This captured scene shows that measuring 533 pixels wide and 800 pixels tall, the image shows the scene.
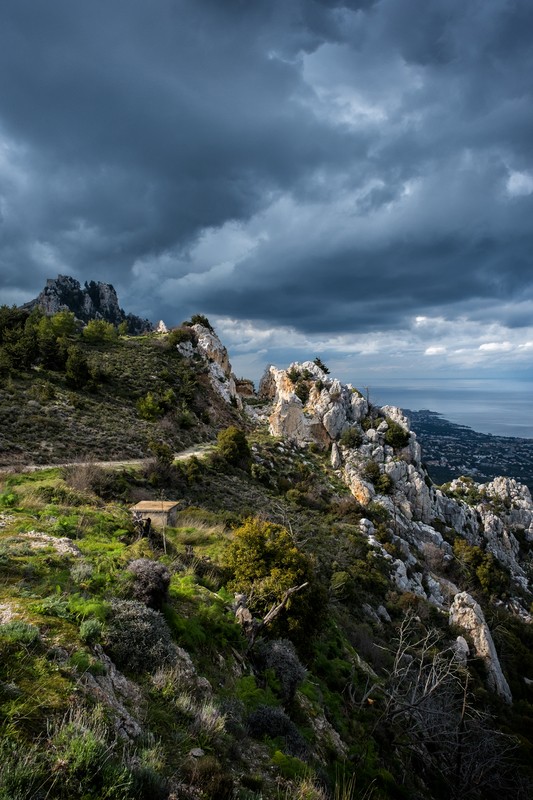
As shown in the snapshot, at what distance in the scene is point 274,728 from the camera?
533 cm

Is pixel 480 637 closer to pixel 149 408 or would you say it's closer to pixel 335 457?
pixel 335 457

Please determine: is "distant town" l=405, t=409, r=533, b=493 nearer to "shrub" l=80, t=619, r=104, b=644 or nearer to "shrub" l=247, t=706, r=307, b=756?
"shrub" l=247, t=706, r=307, b=756

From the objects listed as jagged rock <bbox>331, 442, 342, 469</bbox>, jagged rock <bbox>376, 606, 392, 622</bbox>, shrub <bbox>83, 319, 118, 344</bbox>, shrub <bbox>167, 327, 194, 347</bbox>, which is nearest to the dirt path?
jagged rock <bbox>331, 442, 342, 469</bbox>

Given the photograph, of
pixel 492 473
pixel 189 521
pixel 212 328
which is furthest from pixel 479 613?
pixel 492 473

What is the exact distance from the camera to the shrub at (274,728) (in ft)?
17.0

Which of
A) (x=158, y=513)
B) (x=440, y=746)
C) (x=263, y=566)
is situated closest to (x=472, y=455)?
(x=440, y=746)

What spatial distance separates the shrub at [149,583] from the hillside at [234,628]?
35 mm

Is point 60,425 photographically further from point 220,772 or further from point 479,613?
point 479,613

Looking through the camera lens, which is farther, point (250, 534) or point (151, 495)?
point (151, 495)

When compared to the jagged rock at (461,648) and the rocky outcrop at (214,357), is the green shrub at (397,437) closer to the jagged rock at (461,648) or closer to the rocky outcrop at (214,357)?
the rocky outcrop at (214,357)

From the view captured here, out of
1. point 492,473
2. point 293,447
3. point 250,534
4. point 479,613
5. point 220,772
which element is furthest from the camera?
point 492,473

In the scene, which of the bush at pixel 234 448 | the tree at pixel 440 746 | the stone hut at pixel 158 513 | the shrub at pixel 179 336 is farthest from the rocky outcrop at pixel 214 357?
the tree at pixel 440 746

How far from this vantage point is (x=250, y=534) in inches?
419

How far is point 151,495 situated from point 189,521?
3.98 metres
